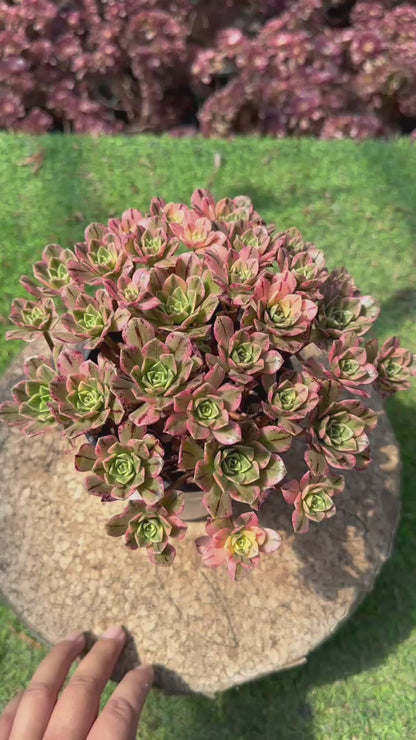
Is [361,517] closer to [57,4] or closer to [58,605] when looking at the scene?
[58,605]

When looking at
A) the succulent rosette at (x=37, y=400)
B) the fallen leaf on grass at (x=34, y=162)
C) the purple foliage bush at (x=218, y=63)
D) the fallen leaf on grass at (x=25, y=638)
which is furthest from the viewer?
the purple foliage bush at (x=218, y=63)

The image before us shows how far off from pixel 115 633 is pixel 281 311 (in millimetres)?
747

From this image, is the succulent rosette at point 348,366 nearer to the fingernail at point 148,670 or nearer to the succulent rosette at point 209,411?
the succulent rosette at point 209,411

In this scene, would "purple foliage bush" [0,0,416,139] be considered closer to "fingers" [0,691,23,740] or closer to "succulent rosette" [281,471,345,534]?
"succulent rosette" [281,471,345,534]

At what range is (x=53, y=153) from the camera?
7.87ft

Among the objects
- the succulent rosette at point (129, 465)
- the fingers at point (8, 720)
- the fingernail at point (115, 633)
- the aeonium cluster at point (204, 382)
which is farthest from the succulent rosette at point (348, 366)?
the fingers at point (8, 720)

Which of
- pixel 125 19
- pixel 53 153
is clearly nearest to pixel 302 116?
pixel 125 19

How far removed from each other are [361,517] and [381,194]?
63.4 inches

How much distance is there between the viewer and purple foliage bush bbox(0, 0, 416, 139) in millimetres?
2574

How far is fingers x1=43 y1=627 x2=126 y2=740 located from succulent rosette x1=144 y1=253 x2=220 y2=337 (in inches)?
26.6

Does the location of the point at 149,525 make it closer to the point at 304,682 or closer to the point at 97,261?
the point at 97,261

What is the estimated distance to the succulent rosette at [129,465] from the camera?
85 centimetres

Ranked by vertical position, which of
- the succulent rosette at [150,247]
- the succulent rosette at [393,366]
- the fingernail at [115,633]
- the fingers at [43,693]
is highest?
the succulent rosette at [150,247]

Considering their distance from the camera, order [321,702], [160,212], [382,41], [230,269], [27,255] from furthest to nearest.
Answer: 1. [382,41]
2. [27,255]
3. [321,702]
4. [160,212]
5. [230,269]
